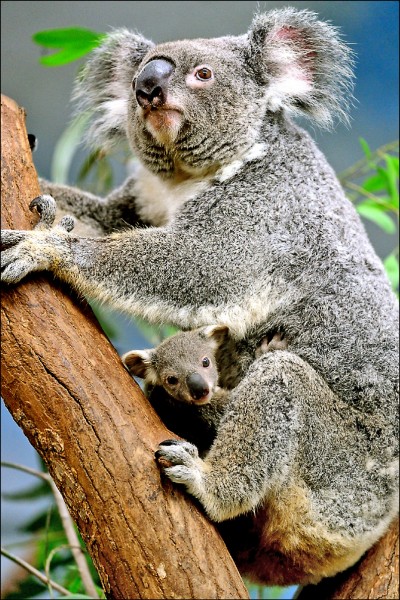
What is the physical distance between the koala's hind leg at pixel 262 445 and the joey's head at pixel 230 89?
2.93ft

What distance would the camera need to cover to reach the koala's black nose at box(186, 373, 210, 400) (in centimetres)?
227

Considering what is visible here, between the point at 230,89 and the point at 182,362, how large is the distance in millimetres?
1091

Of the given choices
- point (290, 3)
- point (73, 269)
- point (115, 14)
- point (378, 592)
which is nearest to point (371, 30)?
point (290, 3)

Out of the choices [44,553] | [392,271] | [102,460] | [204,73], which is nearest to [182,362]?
[102,460]

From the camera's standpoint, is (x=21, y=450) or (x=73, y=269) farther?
(x=21, y=450)

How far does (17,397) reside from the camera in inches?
78.0

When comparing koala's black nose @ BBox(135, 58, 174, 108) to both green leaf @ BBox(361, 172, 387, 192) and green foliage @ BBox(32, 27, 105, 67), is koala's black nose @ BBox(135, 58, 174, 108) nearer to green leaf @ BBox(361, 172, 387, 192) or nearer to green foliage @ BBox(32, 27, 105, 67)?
green foliage @ BBox(32, 27, 105, 67)

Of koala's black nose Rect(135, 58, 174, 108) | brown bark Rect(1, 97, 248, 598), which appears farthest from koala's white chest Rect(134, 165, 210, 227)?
brown bark Rect(1, 97, 248, 598)

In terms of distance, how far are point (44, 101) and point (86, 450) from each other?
9.27ft

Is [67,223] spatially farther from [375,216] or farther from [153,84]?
[375,216]

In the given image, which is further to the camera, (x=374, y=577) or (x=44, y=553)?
(x=44, y=553)

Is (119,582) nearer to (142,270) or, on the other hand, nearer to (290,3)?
(142,270)

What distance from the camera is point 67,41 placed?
336cm

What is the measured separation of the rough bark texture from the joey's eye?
1883 mm
